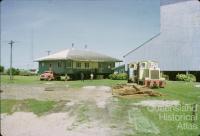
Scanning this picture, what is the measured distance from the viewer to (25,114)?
1609 centimetres

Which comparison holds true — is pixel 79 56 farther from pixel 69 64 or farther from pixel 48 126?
pixel 48 126

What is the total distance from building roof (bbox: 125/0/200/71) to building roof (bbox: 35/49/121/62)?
11282 mm

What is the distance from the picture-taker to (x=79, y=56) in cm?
5500

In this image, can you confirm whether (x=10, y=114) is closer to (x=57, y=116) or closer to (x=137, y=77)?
(x=57, y=116)

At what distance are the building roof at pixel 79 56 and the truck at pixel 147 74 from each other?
19.0 m

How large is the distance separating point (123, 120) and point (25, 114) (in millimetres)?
5208

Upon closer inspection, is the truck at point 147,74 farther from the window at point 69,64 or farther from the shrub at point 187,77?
the window at point 69,64

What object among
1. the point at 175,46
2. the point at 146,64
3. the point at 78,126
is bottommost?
the point at 78,126

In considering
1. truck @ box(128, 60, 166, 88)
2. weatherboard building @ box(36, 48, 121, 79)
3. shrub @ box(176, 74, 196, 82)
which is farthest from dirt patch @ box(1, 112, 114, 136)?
weatherboard building @ box(36, 48, 121, 79)

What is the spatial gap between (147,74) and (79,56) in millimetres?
24264

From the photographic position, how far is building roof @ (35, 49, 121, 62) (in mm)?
53556

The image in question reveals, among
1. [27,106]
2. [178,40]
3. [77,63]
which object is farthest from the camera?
[77,63]

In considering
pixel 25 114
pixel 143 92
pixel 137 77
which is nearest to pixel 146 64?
pixel 137 77

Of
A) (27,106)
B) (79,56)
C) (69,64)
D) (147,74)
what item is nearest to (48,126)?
(27,106)
